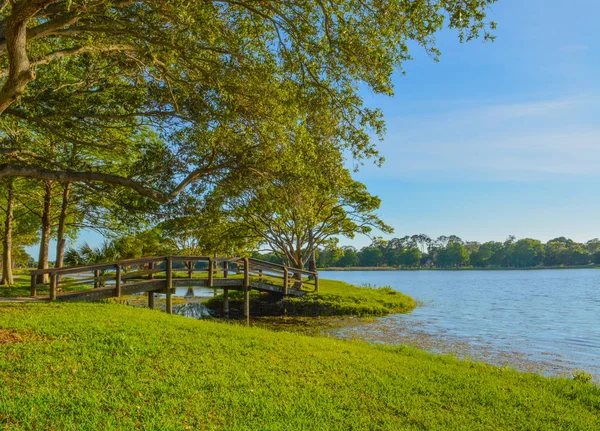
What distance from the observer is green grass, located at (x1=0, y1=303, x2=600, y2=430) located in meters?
5.90

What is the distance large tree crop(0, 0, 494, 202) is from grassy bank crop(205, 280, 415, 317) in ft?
40.3

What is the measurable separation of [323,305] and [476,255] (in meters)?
128

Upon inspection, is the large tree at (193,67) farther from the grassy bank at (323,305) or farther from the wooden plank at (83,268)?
the grassy bank at (323,305)

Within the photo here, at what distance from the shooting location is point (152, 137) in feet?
71.4

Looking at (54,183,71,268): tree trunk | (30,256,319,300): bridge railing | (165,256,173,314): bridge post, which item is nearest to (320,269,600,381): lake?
(30,256,319,300): bridge railing

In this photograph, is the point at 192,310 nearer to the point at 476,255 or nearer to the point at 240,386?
the point at 240,386

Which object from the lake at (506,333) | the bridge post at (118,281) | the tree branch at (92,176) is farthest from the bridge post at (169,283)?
the lake at (506,333)

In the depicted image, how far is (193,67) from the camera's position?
11.3 meters

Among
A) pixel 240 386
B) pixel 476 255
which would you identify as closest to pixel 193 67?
pixel 240 386

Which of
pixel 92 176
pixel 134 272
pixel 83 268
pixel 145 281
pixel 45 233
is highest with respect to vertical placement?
pixel 92 176

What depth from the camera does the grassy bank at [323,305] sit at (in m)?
23.9

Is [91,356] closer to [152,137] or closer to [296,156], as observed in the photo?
[296,156]

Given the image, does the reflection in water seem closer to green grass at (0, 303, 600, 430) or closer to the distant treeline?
green grass at (0, 303, 600, 430)

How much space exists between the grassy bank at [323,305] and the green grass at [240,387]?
13.1 m
